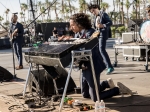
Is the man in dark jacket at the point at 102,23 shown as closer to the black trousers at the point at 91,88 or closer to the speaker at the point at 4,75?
the speaker at the point at 4,75

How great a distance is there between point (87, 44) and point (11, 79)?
4.03 m

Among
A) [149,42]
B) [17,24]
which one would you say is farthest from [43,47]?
[17,24]

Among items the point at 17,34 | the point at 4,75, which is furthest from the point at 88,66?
the point at 17,34

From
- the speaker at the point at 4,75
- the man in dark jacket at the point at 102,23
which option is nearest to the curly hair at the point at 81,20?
the man in dark jacket at the point at 102,23

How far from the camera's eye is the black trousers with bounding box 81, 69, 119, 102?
497 centimetres

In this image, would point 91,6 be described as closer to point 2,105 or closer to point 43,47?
point 43,47

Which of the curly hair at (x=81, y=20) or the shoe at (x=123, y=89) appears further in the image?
the shoe at (x=123, y=89)

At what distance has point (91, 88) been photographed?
16.5 feet

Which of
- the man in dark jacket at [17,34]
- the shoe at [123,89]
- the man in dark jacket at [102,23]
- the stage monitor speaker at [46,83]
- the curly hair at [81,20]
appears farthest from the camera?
the man in dark jacket at [17,34]

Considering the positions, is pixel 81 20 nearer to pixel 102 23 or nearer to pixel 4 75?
pixel 102 23

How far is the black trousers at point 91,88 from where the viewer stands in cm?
497

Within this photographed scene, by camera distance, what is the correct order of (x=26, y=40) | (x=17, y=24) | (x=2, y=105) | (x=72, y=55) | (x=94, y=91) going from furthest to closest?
(x=26, y=40)
(x=17, y=24)
(x=2, y=105)
(x=94, y=91)
(x=72, y=55)

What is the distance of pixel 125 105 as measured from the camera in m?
5.04

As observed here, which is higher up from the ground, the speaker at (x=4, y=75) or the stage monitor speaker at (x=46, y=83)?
the stage monitor speaker at (x=46, y=83)
